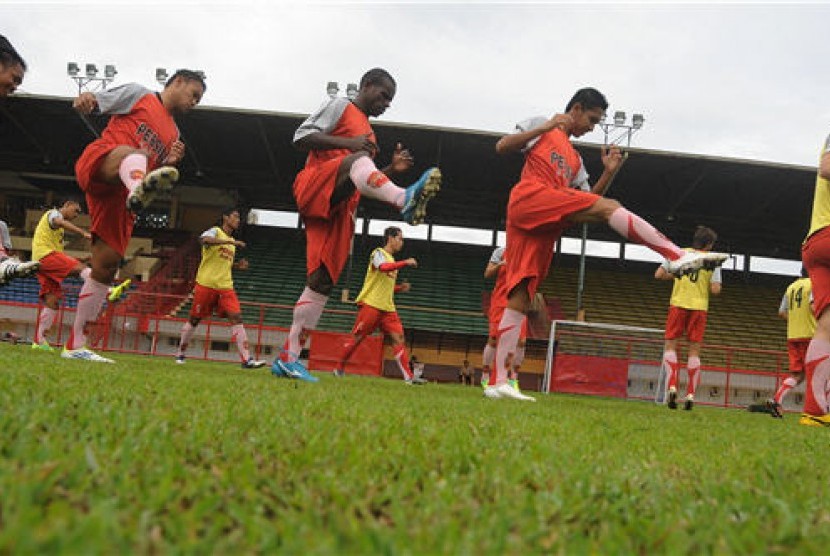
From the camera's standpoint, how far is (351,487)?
1226 millimetres

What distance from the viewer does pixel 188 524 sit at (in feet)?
3.01

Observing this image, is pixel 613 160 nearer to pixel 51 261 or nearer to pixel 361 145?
pixel 361 145

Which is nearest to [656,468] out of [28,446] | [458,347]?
[28,446]

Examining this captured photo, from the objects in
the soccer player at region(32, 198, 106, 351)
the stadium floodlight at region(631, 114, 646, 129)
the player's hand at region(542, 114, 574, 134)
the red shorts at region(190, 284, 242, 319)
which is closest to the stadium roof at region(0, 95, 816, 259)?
the stadium floodlight at region(631, 114, 646, 129)

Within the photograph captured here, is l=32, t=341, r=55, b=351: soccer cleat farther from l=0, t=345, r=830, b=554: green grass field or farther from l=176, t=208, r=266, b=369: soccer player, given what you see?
l=0, t=345, r=830, b=554: green grass field

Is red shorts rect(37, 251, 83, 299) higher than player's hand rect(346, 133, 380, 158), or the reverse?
player's hand rect(346, 133, 380, 158)

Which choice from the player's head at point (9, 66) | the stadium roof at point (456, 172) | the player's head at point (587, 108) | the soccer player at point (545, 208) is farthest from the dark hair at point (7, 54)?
the stadium roof at point (456, 172)

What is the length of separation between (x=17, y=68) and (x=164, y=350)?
12.8 m

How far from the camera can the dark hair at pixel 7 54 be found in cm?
437

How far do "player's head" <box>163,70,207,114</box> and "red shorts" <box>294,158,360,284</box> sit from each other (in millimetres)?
1035

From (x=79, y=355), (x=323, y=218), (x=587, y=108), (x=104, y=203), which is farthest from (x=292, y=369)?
(x=587, y=108)

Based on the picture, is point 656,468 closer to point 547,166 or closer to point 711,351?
point 547,166

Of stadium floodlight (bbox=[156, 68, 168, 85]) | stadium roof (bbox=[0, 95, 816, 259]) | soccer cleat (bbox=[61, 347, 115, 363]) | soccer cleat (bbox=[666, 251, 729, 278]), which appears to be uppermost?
stadium floodlight (bbox=[156, 68, 168, 85])

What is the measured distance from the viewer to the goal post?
532 inches
